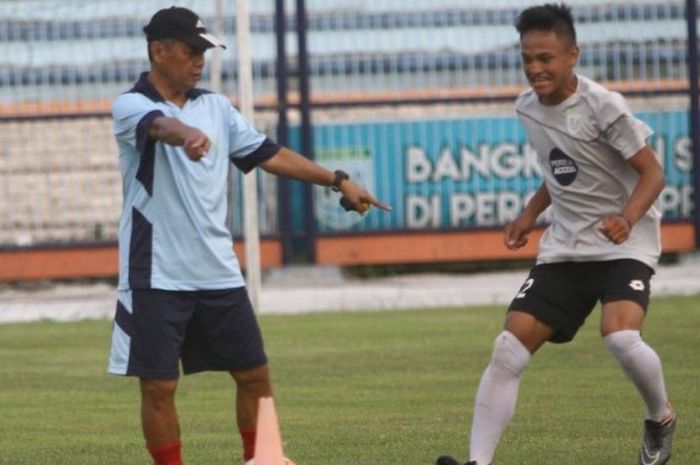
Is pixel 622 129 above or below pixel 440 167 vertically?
above

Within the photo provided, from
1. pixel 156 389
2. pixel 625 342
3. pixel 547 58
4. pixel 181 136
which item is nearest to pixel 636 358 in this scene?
pixel 625 342

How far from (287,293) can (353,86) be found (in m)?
2.58

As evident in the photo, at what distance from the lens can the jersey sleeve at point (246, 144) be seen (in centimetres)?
859

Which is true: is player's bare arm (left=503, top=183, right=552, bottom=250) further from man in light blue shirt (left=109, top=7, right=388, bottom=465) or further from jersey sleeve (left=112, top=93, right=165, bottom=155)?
jersey sleeve (left=112, top=93, right=165, bottom=155)

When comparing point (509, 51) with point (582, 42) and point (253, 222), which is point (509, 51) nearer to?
point (582, 42)

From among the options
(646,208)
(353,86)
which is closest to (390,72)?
(353,86)

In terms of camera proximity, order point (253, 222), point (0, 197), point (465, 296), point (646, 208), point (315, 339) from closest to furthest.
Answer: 1. point (646, 208)
2. point (315, 339)
3. point (253, 222)
4. point (465, 296)
5. point (0, 197)

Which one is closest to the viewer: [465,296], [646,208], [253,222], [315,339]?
[646,208]

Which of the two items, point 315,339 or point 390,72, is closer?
point 315,339

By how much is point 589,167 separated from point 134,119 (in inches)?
77.6

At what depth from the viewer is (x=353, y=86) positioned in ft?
69.7

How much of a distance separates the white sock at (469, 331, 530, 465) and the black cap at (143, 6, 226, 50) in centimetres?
174

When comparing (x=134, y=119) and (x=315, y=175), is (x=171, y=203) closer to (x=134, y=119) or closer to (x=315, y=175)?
(x=134, y=119)

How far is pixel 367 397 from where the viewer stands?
12008 mm
